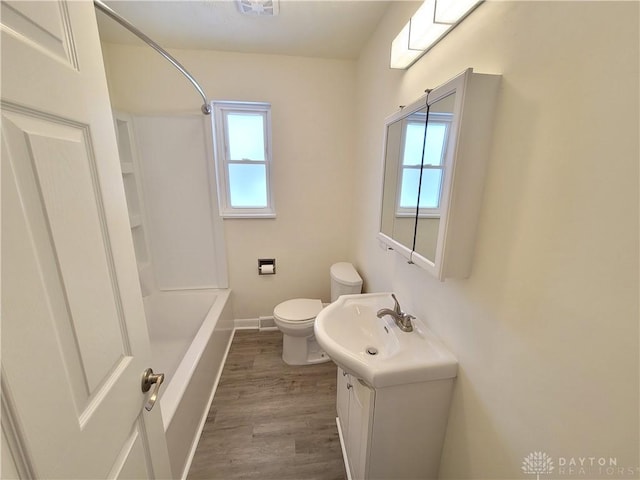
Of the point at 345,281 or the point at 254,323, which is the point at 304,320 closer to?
the point at 345,281

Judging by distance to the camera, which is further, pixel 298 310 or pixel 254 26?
pixel 298 310

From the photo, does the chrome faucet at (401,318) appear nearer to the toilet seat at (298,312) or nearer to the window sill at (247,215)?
the toilet seat at (298,312)

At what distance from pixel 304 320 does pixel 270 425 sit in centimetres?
69

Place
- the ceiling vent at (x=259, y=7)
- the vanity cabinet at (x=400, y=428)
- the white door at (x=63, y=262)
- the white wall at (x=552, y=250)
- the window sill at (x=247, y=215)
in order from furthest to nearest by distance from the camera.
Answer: the window sill at (x=247, y=215) < the ceiling vent at (x=259, y=7) < the vanity cabinet at (x=400, y=428) < the white wall at (x=552, y=250) < the white door at (x=63, y=262)

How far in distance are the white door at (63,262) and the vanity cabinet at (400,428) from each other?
79 cm

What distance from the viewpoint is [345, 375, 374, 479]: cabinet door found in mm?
1019

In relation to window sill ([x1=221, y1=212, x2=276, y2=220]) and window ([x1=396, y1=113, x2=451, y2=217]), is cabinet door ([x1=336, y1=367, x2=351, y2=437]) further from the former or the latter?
window sill ([x1=221, y1=212, x2=276, y2=220])

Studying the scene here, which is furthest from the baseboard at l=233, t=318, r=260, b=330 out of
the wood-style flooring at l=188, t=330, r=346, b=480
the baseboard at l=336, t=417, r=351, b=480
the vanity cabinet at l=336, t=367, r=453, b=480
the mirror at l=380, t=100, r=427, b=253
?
the mirror at l=380, t=100, r=427, b=253

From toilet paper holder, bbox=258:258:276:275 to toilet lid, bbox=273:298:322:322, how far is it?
433mm

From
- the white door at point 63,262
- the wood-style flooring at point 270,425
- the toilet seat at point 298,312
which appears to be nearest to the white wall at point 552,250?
the wood-style flooring at point 270,425

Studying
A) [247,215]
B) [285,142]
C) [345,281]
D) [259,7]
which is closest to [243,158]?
[285,142]

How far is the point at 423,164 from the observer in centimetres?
107

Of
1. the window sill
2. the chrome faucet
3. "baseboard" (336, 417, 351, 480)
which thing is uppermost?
the window sill

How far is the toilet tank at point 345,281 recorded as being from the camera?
6.60 feet
